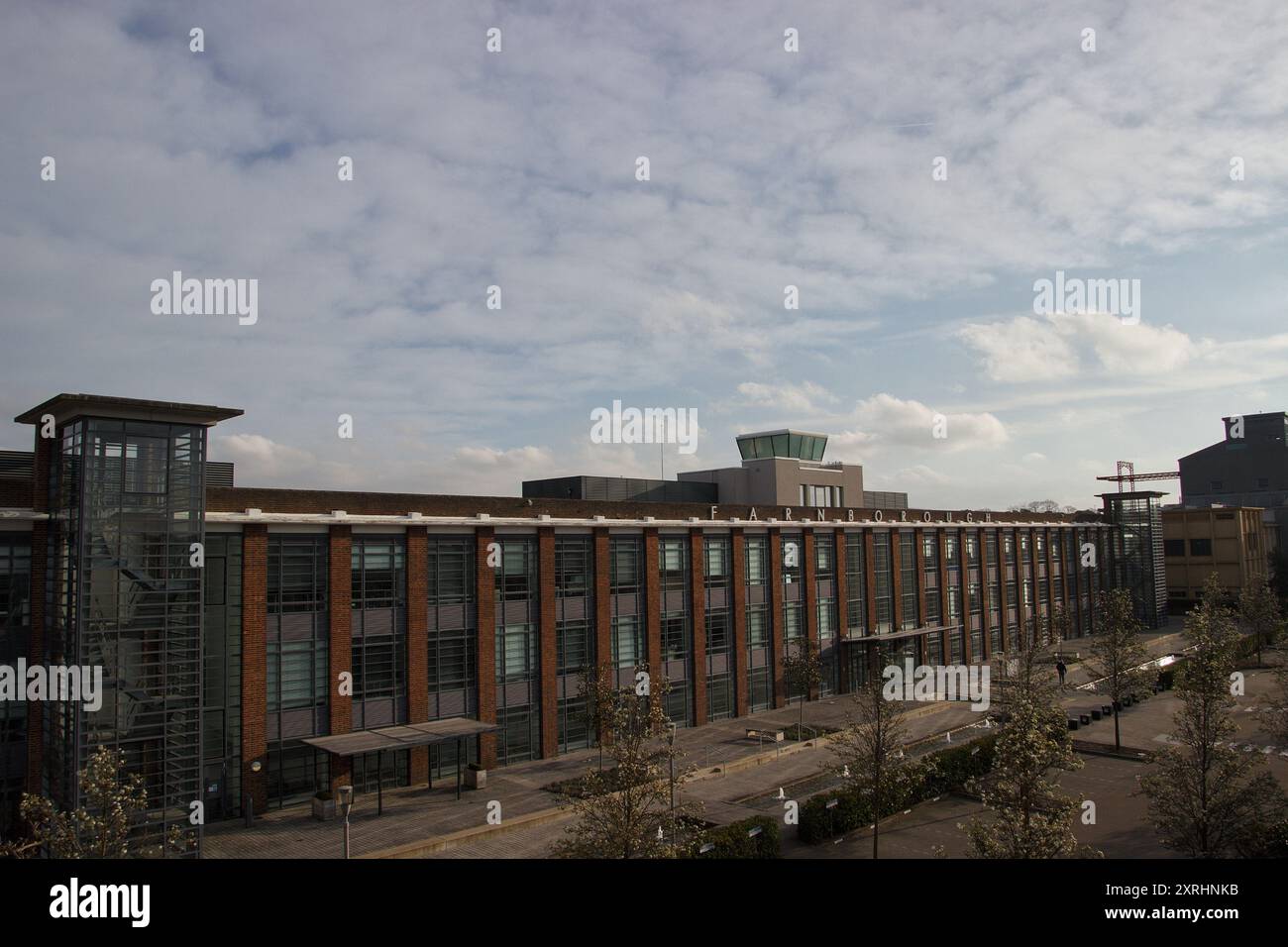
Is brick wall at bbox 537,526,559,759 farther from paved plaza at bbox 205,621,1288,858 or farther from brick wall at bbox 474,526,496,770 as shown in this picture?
brick wall at bbox 474,526,496,770

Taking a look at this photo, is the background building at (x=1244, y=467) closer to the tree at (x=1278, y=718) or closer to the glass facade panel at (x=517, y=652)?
the tree at (x=1278, y=718)

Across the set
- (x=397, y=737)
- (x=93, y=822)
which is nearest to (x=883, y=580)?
(x=397, y=737)

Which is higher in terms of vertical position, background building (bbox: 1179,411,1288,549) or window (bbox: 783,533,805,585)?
background building (bbox: 1179,411,1288,549)

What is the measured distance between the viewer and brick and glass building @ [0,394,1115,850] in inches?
1016

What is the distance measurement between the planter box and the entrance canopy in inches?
→ 71.5

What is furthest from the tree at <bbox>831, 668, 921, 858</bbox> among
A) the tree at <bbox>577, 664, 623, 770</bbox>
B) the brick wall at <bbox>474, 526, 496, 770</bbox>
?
the brick wall at <bbox>474, 526, 496, 770</bbox>

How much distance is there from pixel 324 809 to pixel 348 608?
7316mm

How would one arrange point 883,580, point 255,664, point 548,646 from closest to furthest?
1. point 255,664
2. point 548,646
3. point 883,580

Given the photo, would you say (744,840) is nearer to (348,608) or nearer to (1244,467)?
(348,608)

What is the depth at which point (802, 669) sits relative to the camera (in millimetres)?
47281

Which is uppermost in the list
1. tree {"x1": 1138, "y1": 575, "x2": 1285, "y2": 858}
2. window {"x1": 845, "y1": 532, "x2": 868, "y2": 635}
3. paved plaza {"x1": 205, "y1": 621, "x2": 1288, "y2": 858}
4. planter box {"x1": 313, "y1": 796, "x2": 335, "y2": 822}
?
window {"x1": 845, "y1": 532, "x2": 868, "y2": 635}

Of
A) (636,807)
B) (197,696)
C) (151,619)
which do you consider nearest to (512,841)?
(636,807)

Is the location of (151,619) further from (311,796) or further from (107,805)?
(311,796)

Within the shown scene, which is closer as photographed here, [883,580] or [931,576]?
[883,580]
